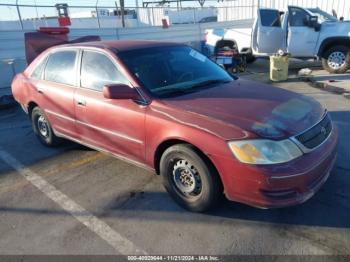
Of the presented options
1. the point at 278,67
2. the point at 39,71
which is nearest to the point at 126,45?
the point at 39,71

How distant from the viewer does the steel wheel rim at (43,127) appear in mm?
5168

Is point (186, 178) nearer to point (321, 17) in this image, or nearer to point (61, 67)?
point (61, 67)

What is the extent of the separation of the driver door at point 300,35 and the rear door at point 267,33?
53 cm

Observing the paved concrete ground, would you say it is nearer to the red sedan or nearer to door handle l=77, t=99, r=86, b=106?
the red sedan

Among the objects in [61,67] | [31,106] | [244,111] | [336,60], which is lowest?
[336,60]

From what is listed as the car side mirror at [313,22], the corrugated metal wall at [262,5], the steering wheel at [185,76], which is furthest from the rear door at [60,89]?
the corrugated metal wall at [262,5]

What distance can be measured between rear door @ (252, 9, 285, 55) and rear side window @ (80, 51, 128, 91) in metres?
8.18

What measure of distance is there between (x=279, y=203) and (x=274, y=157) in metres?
0.41

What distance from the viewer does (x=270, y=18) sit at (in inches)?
439

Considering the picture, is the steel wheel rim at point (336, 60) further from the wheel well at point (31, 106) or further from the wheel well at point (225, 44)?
the wheel well at point (31, 106)

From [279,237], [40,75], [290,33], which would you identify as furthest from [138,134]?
[290,33]

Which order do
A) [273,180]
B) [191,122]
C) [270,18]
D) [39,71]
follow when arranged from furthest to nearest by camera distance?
[270,18]
[39,71]
[191,122]
[273,180]

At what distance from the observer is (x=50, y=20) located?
1795 centimetres

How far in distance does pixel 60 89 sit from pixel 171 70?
1.58 meters
